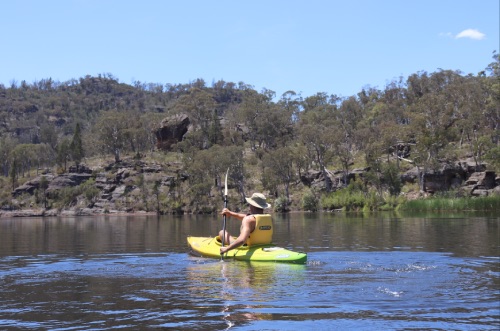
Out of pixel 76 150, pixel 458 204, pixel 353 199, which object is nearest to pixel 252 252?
pixel 458 204

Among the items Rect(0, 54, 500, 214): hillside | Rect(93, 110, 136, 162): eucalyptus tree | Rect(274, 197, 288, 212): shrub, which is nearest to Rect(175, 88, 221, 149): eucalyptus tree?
Rect(0, 54, 500, 214): hillside

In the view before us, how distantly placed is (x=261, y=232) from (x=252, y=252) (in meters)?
0.64

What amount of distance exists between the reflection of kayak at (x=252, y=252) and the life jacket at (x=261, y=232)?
160 millimetres

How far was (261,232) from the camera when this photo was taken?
59.5 feet

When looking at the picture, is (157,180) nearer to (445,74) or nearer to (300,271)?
(445,74)

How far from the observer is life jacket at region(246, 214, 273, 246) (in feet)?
58.7

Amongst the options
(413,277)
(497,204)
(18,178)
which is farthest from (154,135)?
(413,277)

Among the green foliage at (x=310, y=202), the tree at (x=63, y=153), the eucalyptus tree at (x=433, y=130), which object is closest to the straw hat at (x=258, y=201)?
the eucalyptus tree at (x=433, y=130)

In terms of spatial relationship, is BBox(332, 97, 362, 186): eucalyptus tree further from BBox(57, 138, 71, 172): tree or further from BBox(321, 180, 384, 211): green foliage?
BBox(57, 138, 71, 172): tree

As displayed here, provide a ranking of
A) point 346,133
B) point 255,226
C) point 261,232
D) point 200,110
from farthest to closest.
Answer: point 200,110 < point 346,133 < point 261,232 < point 255,226

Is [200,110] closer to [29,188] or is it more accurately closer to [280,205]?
[29,188]

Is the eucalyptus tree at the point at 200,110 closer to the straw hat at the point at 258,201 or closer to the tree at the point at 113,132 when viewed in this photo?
the tree at the point at 113,132

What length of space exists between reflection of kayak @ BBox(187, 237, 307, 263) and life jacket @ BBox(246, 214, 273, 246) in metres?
0.16

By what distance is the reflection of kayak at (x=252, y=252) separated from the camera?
17031mm
